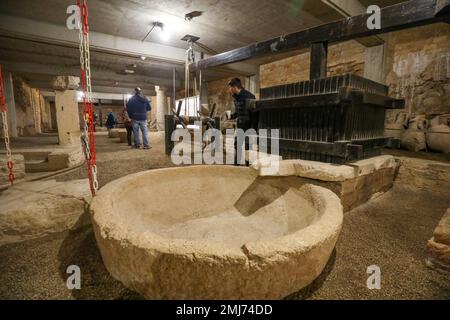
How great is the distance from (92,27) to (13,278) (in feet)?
20.5

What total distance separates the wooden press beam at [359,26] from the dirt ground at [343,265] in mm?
1892

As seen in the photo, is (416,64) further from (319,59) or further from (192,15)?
(192,15)

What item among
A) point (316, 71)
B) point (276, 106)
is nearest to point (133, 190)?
point (276, 106)

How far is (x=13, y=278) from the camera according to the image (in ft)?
4.77

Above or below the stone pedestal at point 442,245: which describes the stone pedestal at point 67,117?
above

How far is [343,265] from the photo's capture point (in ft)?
5.40

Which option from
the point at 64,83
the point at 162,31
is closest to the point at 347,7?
the point at 162,31

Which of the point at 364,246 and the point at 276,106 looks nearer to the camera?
the point at 364,246

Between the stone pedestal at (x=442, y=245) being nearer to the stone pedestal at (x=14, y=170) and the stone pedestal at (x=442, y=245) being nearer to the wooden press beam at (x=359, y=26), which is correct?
the wooden press beam at (x=359, y=26)

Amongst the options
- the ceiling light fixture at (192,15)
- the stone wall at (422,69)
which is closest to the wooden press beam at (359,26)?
the ceiling light fixture at (192,15)

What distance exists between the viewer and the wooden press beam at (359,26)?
5.86 feet

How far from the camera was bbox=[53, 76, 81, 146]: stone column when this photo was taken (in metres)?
5.96

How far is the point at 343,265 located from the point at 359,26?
2.20m
